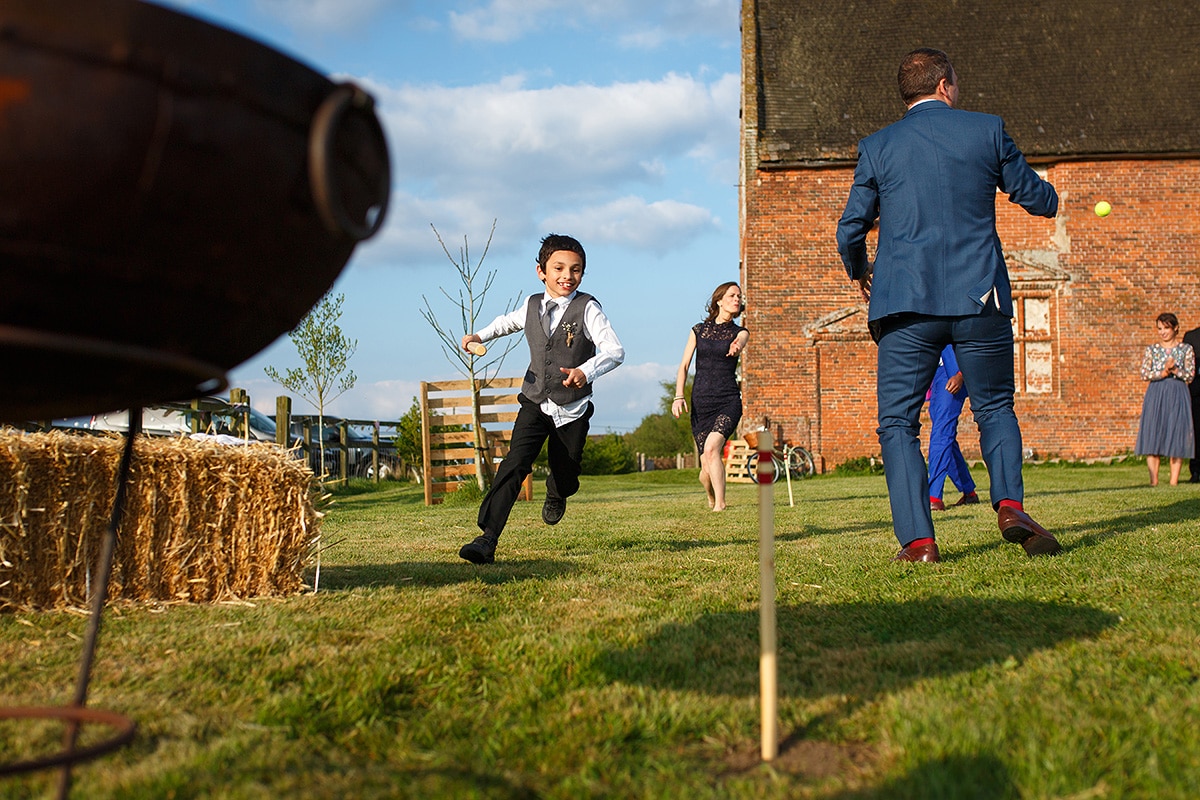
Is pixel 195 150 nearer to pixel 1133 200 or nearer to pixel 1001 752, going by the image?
pixel 1001 752

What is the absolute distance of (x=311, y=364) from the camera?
75.1 ft

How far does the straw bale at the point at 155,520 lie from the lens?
12.6 feet

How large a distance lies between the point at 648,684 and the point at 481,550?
8.45ft

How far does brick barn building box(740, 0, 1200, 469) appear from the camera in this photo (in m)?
20.1

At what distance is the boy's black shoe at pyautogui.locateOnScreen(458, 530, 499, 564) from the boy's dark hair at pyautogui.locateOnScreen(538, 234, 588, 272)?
159 centimetres

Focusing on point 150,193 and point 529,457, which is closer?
point 150,193

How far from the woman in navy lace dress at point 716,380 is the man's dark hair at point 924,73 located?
393cm

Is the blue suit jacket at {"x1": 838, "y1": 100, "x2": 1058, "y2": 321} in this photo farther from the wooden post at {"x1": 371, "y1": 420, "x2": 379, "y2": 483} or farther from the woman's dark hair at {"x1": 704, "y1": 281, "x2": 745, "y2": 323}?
the wooden post at {"x1": 371, "y1": 420, "x2": 379, "y2": 483}

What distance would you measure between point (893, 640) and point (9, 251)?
274cm

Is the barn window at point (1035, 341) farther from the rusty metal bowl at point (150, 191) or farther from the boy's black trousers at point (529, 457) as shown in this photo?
the rusty metal bowl at point (150, 191)

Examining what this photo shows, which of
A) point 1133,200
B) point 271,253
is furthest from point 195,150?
point 1133,200

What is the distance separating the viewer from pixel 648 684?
258 centimetres

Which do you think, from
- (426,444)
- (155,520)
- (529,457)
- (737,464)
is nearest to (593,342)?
(529,457)

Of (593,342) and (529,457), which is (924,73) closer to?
(593,342)
